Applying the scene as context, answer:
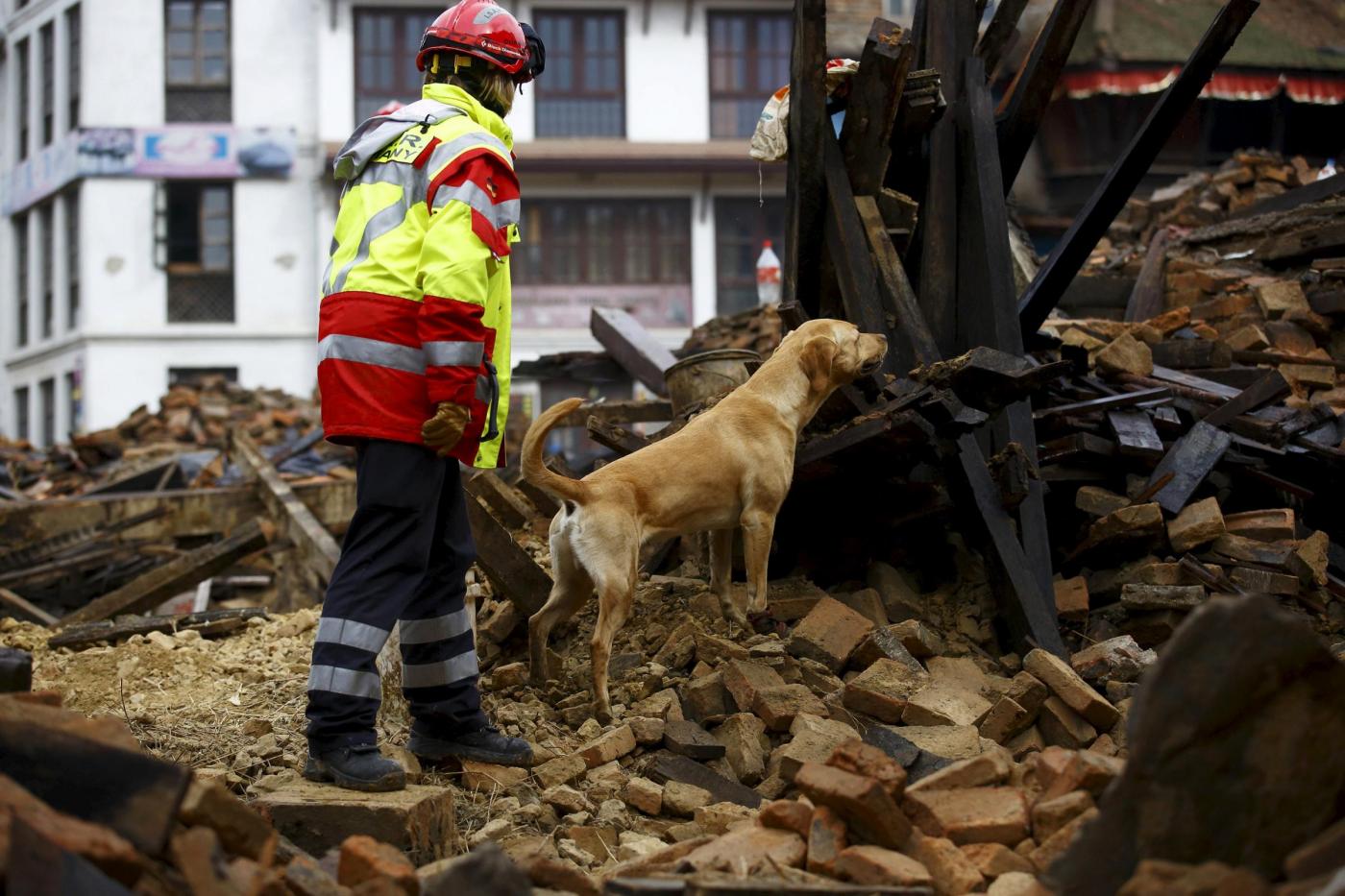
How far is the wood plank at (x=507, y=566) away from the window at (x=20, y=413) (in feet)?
97.1

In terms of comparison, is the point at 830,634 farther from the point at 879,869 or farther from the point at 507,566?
the point at 879,869

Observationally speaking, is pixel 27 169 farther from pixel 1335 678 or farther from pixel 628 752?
pixel 1335 678

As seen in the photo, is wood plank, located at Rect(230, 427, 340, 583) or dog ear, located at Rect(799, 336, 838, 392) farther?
wood plank, located at Rect(230, 427, 340, 583)

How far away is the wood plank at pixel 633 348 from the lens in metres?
10.4

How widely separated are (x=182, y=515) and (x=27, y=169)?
25.0 m

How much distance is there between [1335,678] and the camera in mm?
2803

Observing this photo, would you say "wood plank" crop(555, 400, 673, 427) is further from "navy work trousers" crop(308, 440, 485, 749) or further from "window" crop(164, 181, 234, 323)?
"window" crop(164, 181, 234, 323)

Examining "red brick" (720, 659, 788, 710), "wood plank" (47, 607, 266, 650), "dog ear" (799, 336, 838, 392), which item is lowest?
"wood plank" (47, 607, 266, 650)

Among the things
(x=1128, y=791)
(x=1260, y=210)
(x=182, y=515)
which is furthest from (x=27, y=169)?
(x=1128, y=791)

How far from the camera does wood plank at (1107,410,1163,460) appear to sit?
21.5ft

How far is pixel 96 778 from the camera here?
9.61 feet

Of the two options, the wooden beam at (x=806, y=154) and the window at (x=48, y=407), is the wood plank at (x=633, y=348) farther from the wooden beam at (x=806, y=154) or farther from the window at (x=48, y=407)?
the window at (x=48, y=407)

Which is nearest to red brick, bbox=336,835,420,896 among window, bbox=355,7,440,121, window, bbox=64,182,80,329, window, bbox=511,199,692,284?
window, bbox=511,199,692,284

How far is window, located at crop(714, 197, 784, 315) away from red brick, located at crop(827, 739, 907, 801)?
26.0 metres
